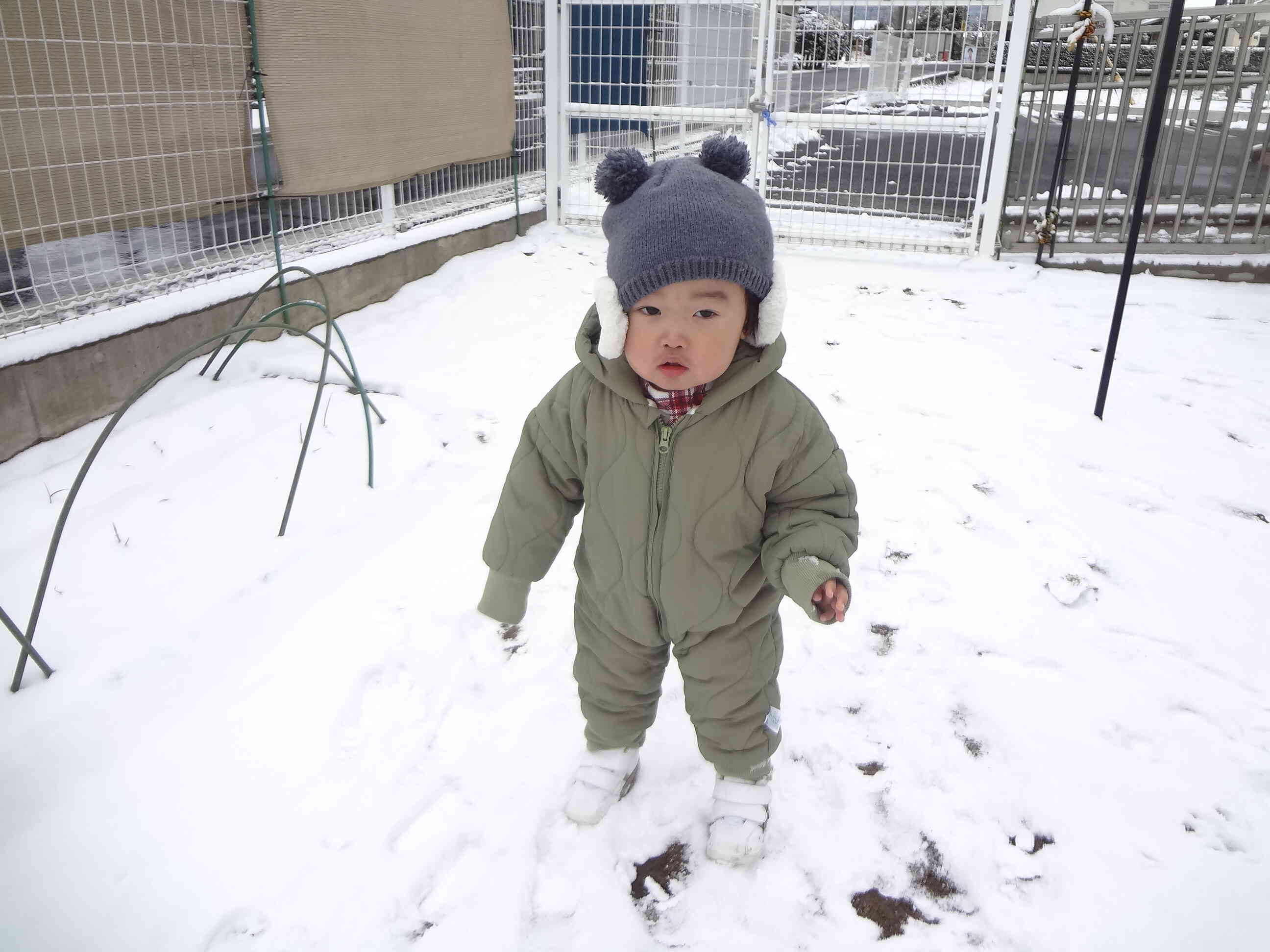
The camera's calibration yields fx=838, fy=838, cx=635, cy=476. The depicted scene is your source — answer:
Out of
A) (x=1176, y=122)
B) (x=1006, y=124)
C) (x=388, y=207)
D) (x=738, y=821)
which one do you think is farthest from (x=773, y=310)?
(x=1176, y=122)

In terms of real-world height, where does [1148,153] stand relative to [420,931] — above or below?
above

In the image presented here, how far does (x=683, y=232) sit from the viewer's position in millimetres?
1253

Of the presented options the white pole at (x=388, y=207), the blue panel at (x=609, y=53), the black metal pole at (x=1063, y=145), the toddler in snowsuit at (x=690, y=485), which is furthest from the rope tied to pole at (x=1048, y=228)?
the toddler in snowsuit at (x=690, y=485)

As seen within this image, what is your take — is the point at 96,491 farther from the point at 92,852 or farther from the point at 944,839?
the point at 944,839

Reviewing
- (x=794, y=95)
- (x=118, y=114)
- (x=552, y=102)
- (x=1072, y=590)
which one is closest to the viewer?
(x=1072, y=590)

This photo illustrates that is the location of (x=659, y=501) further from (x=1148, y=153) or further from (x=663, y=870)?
(x=1148, y=153)

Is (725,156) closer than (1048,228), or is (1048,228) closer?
(725,156)

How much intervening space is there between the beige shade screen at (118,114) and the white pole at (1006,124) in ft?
15.3

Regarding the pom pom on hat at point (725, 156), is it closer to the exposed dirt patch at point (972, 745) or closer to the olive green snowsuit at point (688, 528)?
the olive green snowsuit at point (688, 528)

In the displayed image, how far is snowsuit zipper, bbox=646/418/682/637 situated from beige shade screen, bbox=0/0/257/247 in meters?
2.69

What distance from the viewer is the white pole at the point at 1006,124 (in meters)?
5.48

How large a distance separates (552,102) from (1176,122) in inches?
173

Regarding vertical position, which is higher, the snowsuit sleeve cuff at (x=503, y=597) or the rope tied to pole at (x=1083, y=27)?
the rope tied to pole at (x=1083, y=27)

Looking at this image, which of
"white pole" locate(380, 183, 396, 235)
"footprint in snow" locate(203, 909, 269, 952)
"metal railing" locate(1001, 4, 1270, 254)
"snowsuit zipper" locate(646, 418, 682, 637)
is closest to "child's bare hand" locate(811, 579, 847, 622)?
"snowsuit zipper" locate(646, 418, 682, 637)
